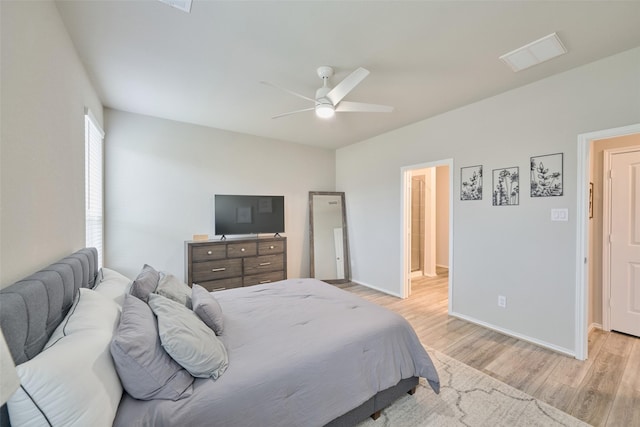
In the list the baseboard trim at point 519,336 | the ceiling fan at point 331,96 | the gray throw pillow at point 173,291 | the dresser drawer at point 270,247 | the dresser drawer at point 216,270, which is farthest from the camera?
the dresser drawer at point 270,247

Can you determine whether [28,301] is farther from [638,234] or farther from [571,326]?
[638,234]

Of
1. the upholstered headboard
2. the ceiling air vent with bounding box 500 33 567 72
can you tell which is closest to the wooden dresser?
the upholstered headboard

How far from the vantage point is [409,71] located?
245 centimetres

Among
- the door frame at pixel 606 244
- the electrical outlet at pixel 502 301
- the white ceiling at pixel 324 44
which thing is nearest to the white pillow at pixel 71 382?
the white ceiling at pixel 324 44

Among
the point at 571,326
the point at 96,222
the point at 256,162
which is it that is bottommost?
the point at 571,326

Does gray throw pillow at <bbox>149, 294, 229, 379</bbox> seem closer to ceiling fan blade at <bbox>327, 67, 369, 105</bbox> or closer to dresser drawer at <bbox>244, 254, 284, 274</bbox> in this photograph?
ceiling fan blade at <bbox>327, 67, 369, 105</bbox>

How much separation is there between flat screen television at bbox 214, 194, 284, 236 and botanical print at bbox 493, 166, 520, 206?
311 centimetres

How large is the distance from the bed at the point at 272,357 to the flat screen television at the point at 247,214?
1897 millimetres

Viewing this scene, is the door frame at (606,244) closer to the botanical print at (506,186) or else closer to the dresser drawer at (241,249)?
the botanical print at (506,186)

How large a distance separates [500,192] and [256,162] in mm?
3594

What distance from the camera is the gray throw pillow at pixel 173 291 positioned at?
70.9 inches

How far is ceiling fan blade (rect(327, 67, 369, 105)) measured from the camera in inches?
77.7

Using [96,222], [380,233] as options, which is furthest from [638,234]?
[96,222]

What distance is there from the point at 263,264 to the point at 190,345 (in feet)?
9.37
